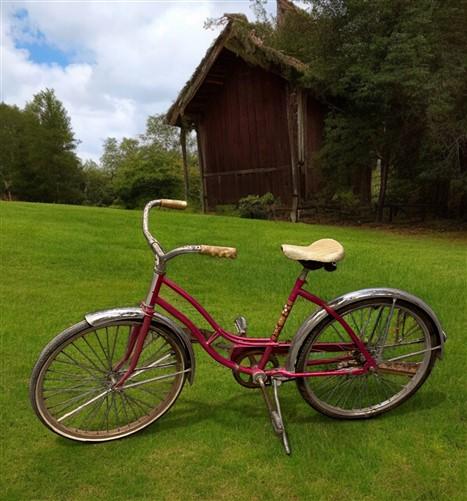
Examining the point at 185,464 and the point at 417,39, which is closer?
the point at 185,464

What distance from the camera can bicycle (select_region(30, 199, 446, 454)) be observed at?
2742 mm

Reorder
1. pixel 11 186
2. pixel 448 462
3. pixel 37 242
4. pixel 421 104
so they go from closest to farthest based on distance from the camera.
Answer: pixel 448 462 < pixel 37 242 < pixel 421 104 < pixel 11 186

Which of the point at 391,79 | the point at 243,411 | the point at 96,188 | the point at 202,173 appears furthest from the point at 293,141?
the point at 96,188

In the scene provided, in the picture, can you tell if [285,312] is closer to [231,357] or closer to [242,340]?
[242,340]

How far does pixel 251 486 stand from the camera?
2.51 metres

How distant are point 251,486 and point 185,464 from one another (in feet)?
1.33

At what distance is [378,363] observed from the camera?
3.09 meters

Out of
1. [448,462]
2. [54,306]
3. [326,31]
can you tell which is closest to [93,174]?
[326,31]

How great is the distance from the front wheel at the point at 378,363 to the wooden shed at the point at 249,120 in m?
11.5

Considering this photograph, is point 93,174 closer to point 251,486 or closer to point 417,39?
point 417,39

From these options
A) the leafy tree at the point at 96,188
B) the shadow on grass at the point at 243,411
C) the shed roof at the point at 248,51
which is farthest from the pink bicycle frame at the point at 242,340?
the leafy tree at the point at 96,188

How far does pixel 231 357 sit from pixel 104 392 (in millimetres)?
803

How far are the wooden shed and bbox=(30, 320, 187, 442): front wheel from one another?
11939mm

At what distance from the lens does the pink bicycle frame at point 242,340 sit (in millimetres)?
2777
